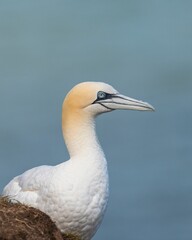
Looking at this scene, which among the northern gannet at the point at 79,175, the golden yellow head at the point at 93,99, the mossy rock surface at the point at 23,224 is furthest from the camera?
the golden yellow head at the point at 93,99

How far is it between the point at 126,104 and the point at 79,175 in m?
1.74

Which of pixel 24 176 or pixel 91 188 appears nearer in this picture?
pixel 91 188

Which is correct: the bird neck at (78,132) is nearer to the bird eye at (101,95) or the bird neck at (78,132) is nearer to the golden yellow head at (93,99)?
the golden yellow head at (93,99)

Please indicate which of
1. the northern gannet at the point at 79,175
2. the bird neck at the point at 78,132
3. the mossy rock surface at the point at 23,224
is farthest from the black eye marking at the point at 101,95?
the mossy rock surface at the point at 23,224

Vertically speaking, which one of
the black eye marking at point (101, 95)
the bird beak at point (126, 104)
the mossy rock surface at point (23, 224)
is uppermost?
the black eye marking at point (101, 95)

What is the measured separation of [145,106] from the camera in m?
18.6

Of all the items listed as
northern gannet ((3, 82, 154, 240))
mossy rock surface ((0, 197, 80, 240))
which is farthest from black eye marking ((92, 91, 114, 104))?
mossy rock surface ((0, 197, 80, 240))

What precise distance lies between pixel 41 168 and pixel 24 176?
1.64 ft

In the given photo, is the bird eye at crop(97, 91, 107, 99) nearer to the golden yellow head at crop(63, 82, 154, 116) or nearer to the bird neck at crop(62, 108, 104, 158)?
the golden yellow head at crop(63, 82, 154, 116)

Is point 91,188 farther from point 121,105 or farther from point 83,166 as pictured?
point 121,105

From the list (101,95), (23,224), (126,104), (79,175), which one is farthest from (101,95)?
(23,224)

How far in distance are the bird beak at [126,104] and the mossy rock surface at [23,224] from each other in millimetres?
3505

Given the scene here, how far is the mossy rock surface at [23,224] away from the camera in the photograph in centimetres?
1442

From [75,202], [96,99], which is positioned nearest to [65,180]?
[75,202]
